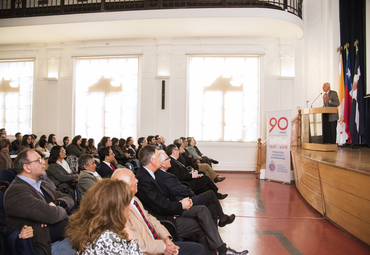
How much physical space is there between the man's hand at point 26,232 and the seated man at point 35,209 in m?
0.10

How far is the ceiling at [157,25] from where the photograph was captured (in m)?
7.32

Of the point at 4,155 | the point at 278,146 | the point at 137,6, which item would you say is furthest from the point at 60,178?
the point at 137,6

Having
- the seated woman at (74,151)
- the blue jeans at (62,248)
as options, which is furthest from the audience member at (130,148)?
the blue jeans at (62,248)

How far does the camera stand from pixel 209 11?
287 inches

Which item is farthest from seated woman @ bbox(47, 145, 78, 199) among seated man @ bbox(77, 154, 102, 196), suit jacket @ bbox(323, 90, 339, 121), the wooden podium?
suit jacket @ bbox(323, 90, 339, 121)

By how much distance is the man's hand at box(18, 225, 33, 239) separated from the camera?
1.78 metres

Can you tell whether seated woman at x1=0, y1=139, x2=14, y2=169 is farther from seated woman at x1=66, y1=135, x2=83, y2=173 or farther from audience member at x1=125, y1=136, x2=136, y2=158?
audience member at x1=125, y1=136, x2=136, y2=158

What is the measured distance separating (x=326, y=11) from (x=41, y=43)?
378 inches

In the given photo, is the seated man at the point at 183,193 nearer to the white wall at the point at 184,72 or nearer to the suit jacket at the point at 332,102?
the suit jacket at the point at 332,102

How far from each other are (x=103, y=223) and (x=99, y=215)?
0.04 meters

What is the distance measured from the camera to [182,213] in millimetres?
2668

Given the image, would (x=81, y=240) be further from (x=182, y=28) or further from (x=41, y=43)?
(x=41, y=43)

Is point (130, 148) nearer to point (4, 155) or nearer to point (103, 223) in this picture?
point (4, 155)

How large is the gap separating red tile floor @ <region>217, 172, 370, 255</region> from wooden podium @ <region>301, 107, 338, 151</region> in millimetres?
1118
